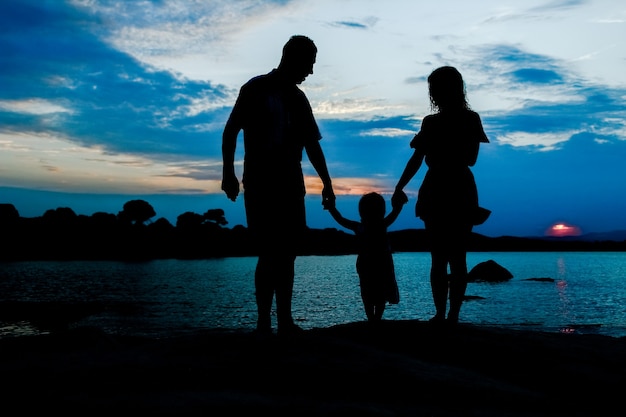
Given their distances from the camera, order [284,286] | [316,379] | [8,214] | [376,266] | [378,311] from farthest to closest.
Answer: [8,214] → [376,266] → [378,311] → [284,286] → [316,379]

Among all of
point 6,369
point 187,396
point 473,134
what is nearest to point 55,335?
point 6,369

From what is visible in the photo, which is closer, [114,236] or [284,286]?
[284,286]

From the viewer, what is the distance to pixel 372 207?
7.14 m

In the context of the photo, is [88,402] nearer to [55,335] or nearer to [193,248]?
[55,335]

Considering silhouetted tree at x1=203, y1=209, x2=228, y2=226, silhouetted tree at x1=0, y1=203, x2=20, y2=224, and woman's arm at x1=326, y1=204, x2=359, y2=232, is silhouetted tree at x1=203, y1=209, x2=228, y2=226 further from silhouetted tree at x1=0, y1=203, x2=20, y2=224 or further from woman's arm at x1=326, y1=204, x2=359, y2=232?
woman's arm at x1=326, y1=204, x2=359, y2=232

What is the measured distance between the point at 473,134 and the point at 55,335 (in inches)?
300

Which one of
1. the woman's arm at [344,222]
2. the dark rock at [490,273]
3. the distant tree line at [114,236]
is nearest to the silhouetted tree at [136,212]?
the distant tree line at [114,236]

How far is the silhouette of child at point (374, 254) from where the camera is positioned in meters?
7.01

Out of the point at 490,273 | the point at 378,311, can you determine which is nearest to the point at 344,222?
the point at 378,311

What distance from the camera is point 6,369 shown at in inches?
157

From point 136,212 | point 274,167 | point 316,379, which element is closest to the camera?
point 316,379

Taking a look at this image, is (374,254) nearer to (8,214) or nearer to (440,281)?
(440,281)

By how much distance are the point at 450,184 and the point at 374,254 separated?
5.58 ft

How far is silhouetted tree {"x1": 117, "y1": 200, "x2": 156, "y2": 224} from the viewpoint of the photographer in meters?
150
